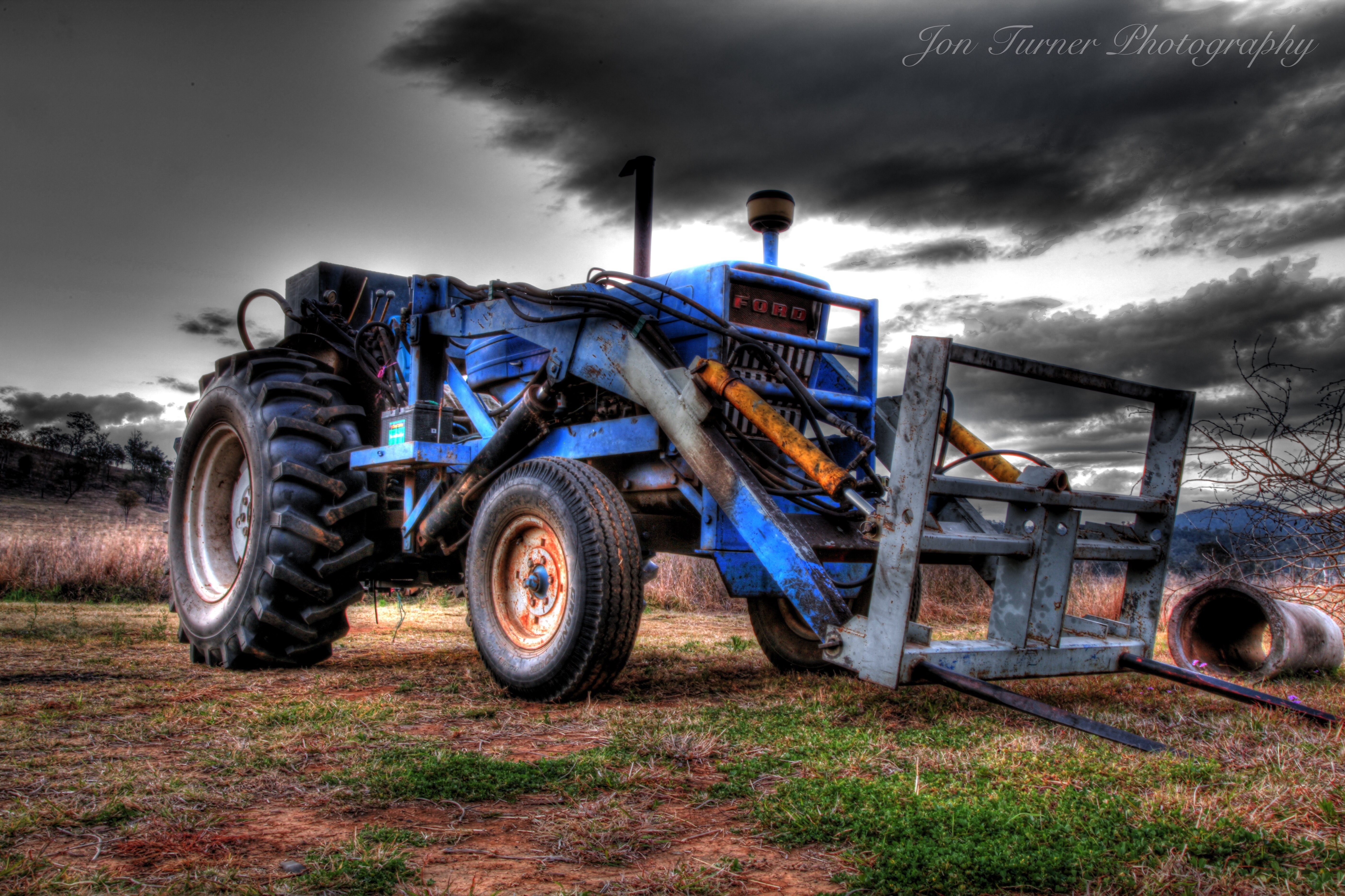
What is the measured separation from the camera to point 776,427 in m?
3.63

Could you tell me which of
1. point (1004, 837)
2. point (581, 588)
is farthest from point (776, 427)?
point (1004, 837)

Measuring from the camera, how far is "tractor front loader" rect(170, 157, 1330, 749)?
3.44m

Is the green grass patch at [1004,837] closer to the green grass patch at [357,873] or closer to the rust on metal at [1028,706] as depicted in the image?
the rust on metal at [1028,706]

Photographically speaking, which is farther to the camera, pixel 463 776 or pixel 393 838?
pixel 463 776

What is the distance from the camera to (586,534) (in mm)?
3734

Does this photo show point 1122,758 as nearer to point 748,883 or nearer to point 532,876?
point 748,883

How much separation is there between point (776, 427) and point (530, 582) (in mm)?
1299

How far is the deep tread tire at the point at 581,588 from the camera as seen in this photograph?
3.68 metres

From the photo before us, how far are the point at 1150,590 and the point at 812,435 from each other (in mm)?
1714

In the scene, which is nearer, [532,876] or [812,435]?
[532,876]

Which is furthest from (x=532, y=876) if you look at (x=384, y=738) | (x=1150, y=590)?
(x=1150, y=590)

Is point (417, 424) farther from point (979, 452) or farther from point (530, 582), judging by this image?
point (979, 452)

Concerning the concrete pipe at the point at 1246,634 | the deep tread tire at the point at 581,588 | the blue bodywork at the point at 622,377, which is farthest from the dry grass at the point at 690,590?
the deep tread tire at the point at 581,588

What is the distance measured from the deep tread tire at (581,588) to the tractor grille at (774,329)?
0.83 metres
